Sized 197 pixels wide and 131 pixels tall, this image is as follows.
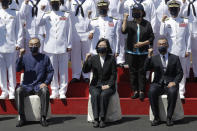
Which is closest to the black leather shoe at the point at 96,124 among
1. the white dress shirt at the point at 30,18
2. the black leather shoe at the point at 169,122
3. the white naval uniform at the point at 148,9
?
the black leather shoe at the point at 169,122

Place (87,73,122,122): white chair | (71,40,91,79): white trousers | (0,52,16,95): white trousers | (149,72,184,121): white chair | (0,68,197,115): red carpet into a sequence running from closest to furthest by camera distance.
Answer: (149,72,184,121): white chair, (87,73,122,122): white chair, (0,68,197,115): red carpet, (0,52,16,95): white trousers, (71,40,91,79): white trousers

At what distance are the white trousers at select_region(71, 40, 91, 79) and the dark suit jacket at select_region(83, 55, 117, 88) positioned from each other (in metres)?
1.36

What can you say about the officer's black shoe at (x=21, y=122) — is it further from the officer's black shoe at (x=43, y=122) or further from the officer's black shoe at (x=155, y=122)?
the officer's black shoe at (x=155, y=122)

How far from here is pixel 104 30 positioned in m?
8.97

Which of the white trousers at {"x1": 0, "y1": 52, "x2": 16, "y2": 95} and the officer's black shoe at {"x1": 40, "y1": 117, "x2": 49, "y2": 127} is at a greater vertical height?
the white trousers at {"x1": 0, "y1": 52, "x2": 16, "y2": 95}

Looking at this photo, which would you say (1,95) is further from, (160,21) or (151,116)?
(160,21)

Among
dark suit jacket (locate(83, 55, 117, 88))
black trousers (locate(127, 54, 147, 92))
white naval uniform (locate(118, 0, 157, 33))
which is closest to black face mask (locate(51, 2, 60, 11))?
dark suit jacket (locate(83, 55, 117, 88))

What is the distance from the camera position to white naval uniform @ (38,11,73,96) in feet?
28.6

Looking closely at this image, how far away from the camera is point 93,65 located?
808 cm

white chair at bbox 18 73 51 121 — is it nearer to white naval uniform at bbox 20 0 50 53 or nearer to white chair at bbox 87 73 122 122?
white chair at bbox 87 73 122 122

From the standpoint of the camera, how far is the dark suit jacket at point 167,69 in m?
7.92

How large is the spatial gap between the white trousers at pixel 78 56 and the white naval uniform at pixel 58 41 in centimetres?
63

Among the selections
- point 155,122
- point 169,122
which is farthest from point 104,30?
point 169,122

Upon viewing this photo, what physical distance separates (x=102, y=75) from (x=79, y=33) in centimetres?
170
